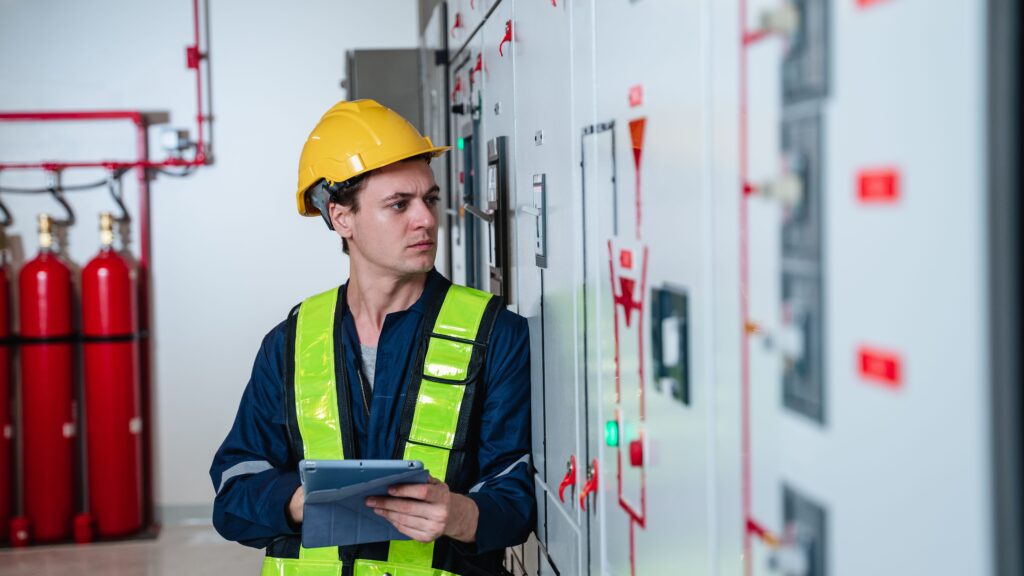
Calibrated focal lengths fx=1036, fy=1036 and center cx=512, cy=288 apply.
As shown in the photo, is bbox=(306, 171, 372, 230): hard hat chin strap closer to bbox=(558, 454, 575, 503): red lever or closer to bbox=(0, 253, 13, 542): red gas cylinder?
bbox=(558, 454, 575, 503): red lever

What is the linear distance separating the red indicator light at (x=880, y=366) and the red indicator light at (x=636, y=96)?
1.88 feet

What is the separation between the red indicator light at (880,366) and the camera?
0.73 metres

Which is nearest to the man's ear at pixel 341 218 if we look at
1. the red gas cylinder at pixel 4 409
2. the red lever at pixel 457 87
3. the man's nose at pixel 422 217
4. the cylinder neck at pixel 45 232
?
the man's nose at pixel 422 217

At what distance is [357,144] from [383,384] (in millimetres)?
502

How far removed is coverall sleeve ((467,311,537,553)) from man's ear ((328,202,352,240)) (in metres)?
0.39

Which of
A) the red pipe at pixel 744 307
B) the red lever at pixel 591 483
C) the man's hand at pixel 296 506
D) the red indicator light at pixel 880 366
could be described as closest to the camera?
the red indicator light at pixel 880 366

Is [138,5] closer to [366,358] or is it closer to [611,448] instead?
[366,358]

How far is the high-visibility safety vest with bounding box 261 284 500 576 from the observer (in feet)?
6.73

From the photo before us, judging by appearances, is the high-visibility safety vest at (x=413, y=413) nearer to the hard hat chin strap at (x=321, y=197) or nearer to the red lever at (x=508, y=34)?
the hard hat chin strap at (x=321, y=197)

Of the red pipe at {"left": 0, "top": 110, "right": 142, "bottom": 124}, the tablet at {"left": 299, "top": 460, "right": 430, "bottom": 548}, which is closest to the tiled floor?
the red pipe at {"left": 0, "top": 110, "right": 142, "bottom": 124}

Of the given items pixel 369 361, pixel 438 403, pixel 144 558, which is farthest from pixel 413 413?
pixel 144 558

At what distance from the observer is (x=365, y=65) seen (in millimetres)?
4211

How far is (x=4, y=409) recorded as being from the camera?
15.0ft

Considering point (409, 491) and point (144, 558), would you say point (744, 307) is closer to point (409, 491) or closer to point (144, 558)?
point (409, 491)
